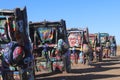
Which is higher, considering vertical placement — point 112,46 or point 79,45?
point 79,45

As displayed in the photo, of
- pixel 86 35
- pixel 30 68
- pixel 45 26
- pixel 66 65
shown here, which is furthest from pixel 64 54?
pixel 86 35

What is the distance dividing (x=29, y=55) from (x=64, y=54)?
19.1 ft

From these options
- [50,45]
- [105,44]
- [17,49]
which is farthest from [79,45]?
[17,49]

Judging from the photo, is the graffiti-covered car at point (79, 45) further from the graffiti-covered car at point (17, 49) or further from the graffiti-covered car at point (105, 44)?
the graffiti-covered car at point (17, 49)

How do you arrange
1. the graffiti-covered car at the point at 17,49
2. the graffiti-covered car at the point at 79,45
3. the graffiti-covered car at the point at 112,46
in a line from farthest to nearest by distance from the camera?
1. the graffiti-covered car at the point at 112,46
2. the graffiti-covered car at the point at 79,45
3. the graffiti-covered car at the point at 17,49

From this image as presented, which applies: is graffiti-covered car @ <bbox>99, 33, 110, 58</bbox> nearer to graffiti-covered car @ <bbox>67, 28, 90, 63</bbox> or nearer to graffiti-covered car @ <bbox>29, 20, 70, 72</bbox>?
graffiti-covered car @ <bbox>67, 28, 90, 63</bbox>

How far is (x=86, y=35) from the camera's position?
2625 centimetres

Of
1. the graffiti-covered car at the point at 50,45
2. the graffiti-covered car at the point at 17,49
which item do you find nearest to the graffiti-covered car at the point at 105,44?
the graffiti-covered car at the point at 50,45

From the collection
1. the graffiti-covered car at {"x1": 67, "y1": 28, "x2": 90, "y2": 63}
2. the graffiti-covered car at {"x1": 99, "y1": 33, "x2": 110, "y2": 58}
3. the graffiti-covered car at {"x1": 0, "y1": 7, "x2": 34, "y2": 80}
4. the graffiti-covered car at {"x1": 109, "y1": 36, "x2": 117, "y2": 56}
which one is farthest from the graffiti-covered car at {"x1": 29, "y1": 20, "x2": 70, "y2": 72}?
the graffiti-covered car at {"x1": 109, "y1": 36, "x2": 117, "y2": 56}

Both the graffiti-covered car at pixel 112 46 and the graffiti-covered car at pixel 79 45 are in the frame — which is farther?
the graffiti-covered car at pixel 112 46

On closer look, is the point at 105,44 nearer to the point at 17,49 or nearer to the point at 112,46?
the point at 112,46

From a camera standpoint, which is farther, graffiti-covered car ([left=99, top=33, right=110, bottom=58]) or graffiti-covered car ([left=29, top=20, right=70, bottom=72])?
graffiti-covered car ([left=99, top=33, right=110, bottom=58])

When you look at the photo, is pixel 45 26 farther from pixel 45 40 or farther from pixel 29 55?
pixel 29 55

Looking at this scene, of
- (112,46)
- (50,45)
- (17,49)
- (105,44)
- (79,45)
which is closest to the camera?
(17,49)
